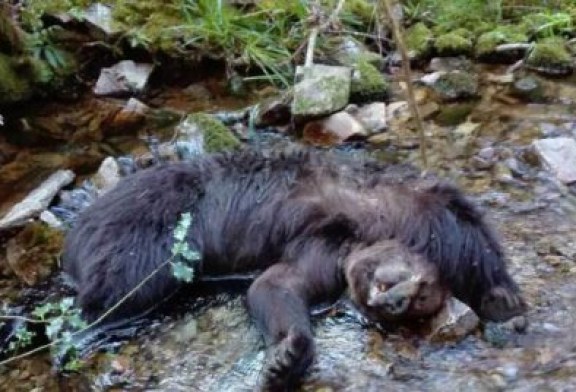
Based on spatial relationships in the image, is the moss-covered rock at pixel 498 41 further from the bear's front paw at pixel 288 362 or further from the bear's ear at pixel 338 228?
the bear's front paw at pixel 288 362

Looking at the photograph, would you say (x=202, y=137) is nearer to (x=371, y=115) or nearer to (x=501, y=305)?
(x=371, y=115)

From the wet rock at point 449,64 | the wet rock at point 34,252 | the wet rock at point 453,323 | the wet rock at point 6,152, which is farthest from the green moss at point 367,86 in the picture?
the wet rock at point 453,323

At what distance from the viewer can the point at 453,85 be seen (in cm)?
587

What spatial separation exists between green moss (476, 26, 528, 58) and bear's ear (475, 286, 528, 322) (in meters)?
3.34

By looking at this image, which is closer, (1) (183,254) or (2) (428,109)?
(1) (183,254)

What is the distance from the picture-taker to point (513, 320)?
3344 mm

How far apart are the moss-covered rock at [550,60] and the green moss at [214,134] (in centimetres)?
232

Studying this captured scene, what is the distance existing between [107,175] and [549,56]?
123 inches

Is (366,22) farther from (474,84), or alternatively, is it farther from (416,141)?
(416,141)

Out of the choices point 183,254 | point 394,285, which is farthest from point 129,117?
point 394,285

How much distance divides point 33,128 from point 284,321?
2.84 metres

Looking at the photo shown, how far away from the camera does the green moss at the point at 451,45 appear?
6456 mm

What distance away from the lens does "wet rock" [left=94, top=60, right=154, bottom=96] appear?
601 cm

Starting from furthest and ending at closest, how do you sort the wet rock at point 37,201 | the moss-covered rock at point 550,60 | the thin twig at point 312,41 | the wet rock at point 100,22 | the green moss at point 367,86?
1. the wet rock at point 100,22
2. the moss-covered rock at point 550,60
3. the thin twig at point 312,41
4. the green moss at point 367,86
5. the wet rock at point 37,201
